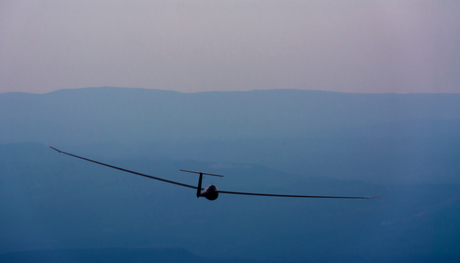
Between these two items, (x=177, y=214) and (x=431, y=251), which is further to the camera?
(x=177, y=214)

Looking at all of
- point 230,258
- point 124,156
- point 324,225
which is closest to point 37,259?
point 124,156

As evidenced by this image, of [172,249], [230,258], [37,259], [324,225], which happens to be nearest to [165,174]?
[172,249]

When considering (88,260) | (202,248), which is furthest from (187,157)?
(88,260)

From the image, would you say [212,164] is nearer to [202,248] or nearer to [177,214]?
[177,214]

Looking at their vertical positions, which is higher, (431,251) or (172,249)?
(431,251)

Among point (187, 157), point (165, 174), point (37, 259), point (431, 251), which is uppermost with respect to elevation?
point (187, 157)

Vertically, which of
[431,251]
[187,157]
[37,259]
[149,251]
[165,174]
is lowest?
[37,259]

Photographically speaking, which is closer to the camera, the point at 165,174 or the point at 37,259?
the point at 37,259

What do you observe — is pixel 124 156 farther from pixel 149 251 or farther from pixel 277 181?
pixel 277 181

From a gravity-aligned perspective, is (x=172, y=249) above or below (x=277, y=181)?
below
